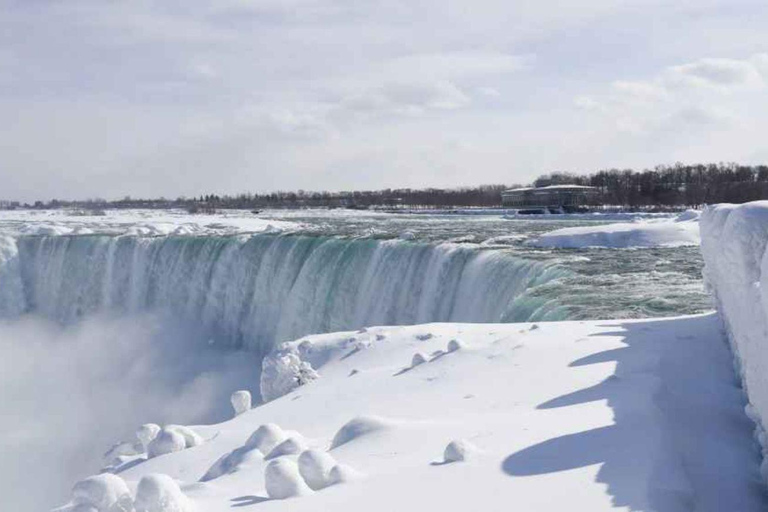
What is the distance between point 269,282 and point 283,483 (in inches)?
878

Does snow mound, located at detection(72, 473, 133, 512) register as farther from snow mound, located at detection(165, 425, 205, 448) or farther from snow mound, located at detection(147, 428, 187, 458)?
snow mound, located at detection(165, 425, 205, 448)

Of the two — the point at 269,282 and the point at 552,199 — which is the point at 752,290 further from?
the point at 552,199

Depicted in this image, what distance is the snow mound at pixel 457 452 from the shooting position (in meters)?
5.08

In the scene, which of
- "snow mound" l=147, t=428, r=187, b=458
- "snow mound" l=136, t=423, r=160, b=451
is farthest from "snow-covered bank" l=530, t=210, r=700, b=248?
"snow mound" l=147, t=428, r=187, b=458

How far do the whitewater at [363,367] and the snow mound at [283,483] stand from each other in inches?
0.5

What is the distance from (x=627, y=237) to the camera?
79.7 feet

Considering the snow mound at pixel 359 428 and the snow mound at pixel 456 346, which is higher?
the snow mound at pixel 456 346

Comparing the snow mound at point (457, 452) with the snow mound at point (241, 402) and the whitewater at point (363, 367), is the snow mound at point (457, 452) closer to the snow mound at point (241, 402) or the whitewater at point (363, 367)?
the whitewater at point (363, 367)

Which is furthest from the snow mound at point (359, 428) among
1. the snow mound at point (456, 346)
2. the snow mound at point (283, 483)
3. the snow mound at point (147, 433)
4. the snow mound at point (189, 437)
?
the snow mound at point (456, 346)

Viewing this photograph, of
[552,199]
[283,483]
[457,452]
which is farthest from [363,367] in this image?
[552,199]

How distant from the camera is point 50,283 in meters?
32.7

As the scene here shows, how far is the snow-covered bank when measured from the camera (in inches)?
935

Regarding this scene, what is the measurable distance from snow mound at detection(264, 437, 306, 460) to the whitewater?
52 millimetres

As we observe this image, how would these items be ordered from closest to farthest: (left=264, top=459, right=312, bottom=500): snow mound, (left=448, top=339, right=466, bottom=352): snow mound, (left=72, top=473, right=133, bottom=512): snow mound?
(left=72, top=473, right=133, bottom=512): snow mound, (left=264, top=459, right=312, bottom=500): snow mound, (left=448, top=339, right=466, bottom=352): snow mound
